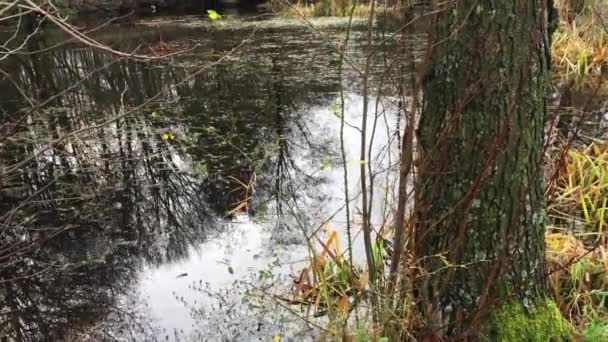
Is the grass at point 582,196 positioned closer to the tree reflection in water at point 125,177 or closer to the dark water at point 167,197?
the dark water at point 167,197

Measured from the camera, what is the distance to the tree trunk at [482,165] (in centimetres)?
177

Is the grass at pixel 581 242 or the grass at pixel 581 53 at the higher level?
the grass at pixel 581 53

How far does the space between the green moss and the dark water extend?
0.96 m

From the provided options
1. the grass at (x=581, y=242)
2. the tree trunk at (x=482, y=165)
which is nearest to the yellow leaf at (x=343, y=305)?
the tree trunk at (x=482, y=165)

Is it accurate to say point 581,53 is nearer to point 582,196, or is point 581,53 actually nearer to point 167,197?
point 582,196

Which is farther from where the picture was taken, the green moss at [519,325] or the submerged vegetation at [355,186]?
the green moss at [519,325]

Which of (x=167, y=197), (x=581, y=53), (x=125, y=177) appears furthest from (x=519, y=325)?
(x=581, y=53)

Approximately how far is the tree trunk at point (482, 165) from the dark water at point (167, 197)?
0.28 m

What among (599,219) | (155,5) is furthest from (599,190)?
(155,5)

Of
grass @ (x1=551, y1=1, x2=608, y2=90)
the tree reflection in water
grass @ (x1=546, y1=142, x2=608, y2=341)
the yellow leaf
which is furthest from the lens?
grass @ (x1=551, y1=1, x2=608, y2=90)

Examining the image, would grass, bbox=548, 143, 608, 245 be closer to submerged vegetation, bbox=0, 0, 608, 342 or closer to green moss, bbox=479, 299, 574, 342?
submerged vegetation, bbox=0, 0, 608, 342

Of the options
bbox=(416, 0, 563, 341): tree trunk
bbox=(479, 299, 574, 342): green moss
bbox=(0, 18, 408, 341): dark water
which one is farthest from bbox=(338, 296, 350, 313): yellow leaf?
bbox=(479, 299, 574, 342): green moss

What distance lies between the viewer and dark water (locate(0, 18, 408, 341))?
2938 millimetres

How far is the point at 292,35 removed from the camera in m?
10.7
